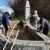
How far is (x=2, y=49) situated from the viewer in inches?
463

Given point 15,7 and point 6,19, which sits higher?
point 6,19

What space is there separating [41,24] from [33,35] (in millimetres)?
684

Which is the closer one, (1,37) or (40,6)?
(1,37)

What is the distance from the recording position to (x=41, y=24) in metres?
14.7

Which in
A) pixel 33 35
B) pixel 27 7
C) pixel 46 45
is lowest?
pixel 27 7

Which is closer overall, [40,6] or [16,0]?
[40,6]

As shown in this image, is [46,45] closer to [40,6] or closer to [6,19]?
[6,19]

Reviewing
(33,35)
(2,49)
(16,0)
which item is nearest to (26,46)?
(2,49)

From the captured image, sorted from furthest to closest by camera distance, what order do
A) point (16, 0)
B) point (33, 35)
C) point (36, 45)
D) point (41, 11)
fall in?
point (16, 0), point (41, 11), point (33, 35), point (36, 45)

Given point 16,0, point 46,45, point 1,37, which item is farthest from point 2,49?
point 16,0

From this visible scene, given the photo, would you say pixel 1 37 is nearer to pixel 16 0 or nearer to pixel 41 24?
pixel 41 24

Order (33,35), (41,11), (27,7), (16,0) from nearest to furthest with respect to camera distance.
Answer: (33,35)
(27,7)
(41,11)
(16,0)

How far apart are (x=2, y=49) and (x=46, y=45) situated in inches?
63.0

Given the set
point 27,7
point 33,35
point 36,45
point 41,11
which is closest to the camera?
point 36,45
